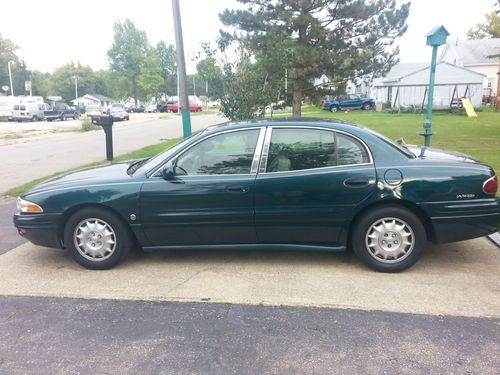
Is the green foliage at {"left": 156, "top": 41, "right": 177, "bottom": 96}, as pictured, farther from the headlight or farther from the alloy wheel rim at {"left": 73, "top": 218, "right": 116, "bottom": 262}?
the alloy wheel rim at {"left": 73, "top": 218, "right": 116, "bottom": 262}

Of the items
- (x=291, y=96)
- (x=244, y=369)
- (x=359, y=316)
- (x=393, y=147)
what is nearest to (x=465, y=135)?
(x=291, y=96)

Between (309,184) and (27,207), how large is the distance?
2.85 m

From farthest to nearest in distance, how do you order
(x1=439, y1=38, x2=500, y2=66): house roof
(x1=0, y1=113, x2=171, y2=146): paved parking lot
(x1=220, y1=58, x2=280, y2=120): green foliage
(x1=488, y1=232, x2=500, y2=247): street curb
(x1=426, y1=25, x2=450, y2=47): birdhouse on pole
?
(x1=439, y1=38, x2=500, y2=66): house roof → (x1=0, y1=113, x2=171, y2=146): paved parking lot → (x1=220, y1=58, x2=280, y2=120): green foliage → (x1=426, y1=25, x2=450, y2=47): birdhouse on pole → (x1=488, y1=232, x2=500, y2=247): street curb

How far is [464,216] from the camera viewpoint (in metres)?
4.15

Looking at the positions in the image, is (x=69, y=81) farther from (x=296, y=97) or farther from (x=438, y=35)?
(x=438, y=35)

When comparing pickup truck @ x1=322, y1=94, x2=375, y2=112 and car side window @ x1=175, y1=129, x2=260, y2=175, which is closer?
car side window @ x1=175, y1=129, x2=260, y2=175

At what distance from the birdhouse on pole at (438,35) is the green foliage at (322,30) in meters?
6.71

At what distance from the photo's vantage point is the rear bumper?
4.15 m

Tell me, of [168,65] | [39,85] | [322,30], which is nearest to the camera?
[322,30]

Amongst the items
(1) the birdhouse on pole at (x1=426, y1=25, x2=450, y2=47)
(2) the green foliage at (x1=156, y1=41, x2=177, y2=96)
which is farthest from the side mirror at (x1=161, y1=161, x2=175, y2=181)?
(2) the green foliage at (x1=156, y1=41, x2=177, y2=96)

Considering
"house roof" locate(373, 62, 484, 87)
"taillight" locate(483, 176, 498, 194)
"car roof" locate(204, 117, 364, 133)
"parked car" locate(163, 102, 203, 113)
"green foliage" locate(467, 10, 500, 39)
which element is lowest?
"parked car" locate(163, 102, 203, 113)

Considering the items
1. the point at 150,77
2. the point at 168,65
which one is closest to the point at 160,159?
the point at 150,77

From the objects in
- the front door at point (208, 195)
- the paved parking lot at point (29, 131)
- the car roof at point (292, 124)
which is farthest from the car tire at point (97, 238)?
the paved parking lot at point (29, 131)

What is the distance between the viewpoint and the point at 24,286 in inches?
165
